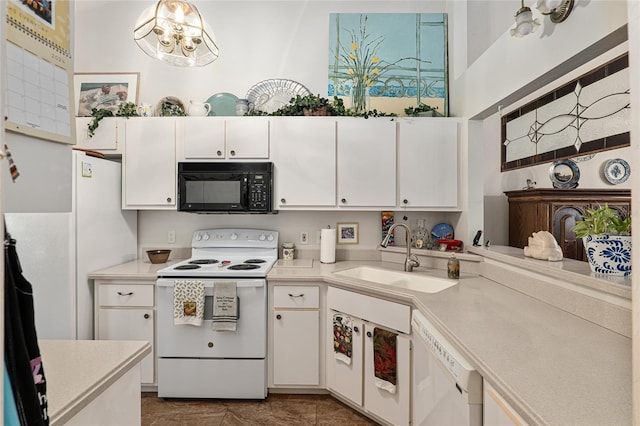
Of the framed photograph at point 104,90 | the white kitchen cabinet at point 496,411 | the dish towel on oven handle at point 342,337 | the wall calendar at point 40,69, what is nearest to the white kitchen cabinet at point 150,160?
the framed photograph at point 104,90

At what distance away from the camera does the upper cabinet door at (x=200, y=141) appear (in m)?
2.67

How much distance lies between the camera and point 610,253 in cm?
132

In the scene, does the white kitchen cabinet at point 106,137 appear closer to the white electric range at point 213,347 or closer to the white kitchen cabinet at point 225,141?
the white kitchen cabinet at point 225,141

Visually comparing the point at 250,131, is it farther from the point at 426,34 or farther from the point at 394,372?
the point at 394,372

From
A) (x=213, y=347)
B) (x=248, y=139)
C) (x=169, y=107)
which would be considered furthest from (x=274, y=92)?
(x=213, y=347)

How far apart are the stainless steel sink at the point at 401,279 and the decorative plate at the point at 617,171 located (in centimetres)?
187

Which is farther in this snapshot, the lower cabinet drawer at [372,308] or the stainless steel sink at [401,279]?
the stainless steel sink at [401,279]

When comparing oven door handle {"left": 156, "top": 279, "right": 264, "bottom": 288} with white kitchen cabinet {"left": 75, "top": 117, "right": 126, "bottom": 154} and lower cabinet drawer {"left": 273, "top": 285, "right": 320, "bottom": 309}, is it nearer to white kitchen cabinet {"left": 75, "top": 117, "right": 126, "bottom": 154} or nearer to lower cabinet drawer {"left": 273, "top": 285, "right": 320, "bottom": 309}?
lower cabinet drawer {"left": 273, "top": 285, "right": 320, "bottom": 309}

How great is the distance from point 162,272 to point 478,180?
7.99 feet

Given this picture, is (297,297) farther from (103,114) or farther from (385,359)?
(103,114)

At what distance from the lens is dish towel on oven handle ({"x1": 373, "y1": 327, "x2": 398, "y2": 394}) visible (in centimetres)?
191

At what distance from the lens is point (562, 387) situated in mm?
847

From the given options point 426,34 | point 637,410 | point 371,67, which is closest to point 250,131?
point 371,67

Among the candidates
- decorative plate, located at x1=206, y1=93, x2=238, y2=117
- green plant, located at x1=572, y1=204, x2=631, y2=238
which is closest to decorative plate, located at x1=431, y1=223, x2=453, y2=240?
green plant, located at x1=572, y1=204, x2=631, y2=238
